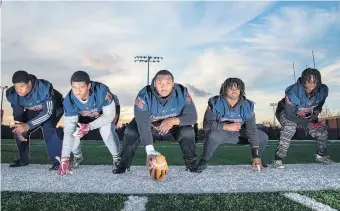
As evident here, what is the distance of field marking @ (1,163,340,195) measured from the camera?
454 cm

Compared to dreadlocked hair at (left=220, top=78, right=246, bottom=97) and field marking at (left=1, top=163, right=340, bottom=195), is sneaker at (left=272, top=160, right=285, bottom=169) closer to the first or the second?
field marking at (left=1, top=163, right=340, bottom=195)

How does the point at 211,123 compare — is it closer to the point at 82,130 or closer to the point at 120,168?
the point at 120,168

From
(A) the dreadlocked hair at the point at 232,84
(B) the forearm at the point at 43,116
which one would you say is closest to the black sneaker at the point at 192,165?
(A) the dreadlocked hair at the point at 232,84

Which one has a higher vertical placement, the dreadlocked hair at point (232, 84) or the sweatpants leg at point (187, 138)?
the dreadlocked hair at point (232, 84)

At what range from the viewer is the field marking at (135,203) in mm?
3623

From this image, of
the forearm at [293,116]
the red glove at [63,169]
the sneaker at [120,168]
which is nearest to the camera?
the red glove at [63,169]

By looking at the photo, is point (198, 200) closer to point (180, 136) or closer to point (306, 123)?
point (180, 136)

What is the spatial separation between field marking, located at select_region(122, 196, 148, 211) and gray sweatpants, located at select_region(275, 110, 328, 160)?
10.2 ft

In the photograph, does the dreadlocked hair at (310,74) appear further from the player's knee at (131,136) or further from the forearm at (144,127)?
the player's knee at (131,136)

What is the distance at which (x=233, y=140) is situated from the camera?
242 inches

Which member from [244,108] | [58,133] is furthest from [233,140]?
[58,133]

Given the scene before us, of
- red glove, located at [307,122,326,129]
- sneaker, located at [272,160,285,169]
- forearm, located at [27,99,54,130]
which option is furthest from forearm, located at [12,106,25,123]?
red glove, located at [307,122,326,129]

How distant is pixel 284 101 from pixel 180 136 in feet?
7.19

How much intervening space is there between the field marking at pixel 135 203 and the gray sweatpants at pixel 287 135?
3.11 m
